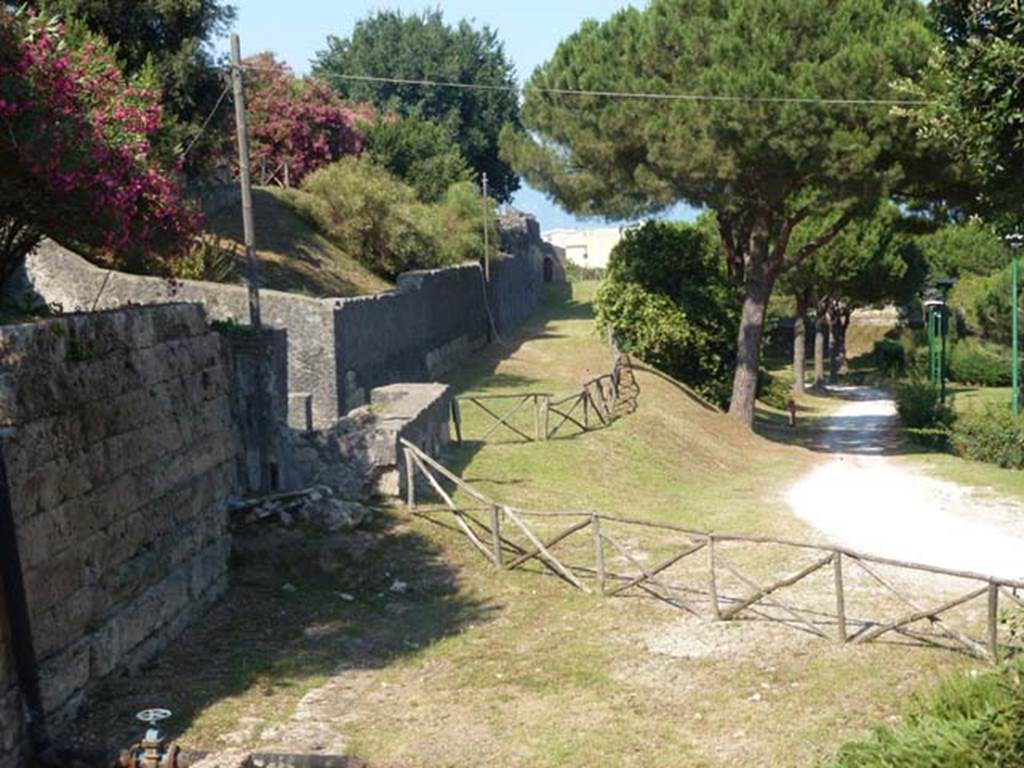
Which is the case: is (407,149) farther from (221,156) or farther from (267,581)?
(267,581)

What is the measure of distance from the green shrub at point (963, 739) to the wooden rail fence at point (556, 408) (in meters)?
13.3

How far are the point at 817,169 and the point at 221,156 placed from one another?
504 inches

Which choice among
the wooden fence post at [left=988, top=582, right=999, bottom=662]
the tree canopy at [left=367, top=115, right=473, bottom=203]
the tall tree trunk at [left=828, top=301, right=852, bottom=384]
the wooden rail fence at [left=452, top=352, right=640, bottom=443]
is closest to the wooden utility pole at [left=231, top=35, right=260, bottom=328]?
the wooden rail fence at [left=452, top=352, right=640, bottom=443]

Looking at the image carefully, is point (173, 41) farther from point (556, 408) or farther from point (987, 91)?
point (987, 91)

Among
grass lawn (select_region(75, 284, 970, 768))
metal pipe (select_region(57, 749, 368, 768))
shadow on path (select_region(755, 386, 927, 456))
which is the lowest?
shadow on path (select_region(755, 386, 927, 456))

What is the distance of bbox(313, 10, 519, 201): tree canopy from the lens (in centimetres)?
5888

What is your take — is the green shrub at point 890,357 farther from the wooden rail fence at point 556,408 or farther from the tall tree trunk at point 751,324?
the wooden rail fence at point 556,408

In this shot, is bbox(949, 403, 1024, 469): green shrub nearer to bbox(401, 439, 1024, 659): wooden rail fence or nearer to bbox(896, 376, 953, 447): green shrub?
bbox(896, 376, 953, 447): green shrub

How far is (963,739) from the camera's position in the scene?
6047 millimetres

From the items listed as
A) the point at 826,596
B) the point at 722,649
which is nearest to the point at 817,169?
the point at 826,596

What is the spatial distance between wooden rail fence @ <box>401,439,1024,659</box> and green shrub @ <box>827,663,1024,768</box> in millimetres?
1959

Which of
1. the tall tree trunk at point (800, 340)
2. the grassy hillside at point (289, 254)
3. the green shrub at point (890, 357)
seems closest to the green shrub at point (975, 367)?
the green shrub at point (890, 357)

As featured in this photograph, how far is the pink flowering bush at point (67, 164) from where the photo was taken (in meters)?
9.84

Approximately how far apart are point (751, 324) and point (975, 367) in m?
23.9
